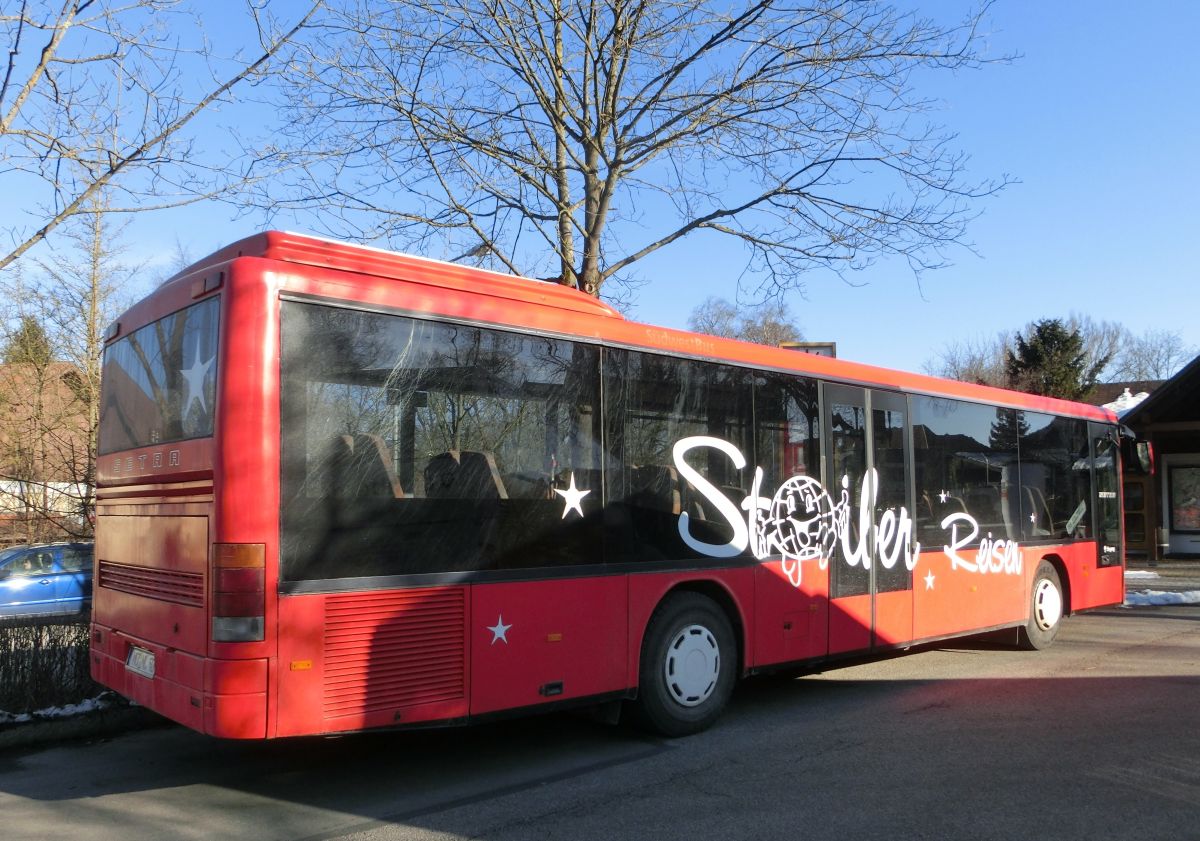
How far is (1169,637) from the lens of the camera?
1212 cm

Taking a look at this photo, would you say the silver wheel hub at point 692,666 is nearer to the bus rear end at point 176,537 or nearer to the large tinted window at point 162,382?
the bus rear end at point 176,537

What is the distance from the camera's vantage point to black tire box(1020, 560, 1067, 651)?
1089cm

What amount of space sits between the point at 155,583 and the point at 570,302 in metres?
3.22

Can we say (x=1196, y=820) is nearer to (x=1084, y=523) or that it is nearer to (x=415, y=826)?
(x=415, y=826)

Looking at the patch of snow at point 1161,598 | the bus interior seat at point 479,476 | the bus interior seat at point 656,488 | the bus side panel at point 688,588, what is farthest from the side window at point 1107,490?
the bus interior seat at point 479,476

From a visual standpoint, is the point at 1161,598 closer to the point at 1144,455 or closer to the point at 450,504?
the point at 1144,455

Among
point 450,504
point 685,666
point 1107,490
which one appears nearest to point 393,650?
point 450,504

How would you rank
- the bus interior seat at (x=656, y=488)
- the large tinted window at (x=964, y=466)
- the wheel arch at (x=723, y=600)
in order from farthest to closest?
the large tinted window at (x=964, y=466) → the wheel arch at (x=723, y=600) → the bus interior seat at (x=656, y=488)

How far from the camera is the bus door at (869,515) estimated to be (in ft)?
27.3

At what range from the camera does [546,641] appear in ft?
19.7

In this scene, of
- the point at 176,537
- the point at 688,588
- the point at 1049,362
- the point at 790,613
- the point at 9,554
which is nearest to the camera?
the point at 176,537

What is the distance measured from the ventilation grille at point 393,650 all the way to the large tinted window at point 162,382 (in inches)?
50.7

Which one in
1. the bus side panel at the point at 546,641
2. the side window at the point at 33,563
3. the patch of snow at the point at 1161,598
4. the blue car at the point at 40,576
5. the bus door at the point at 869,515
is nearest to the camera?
the bus side panel at the point at 546,641

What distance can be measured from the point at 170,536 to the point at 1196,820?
5.82m
